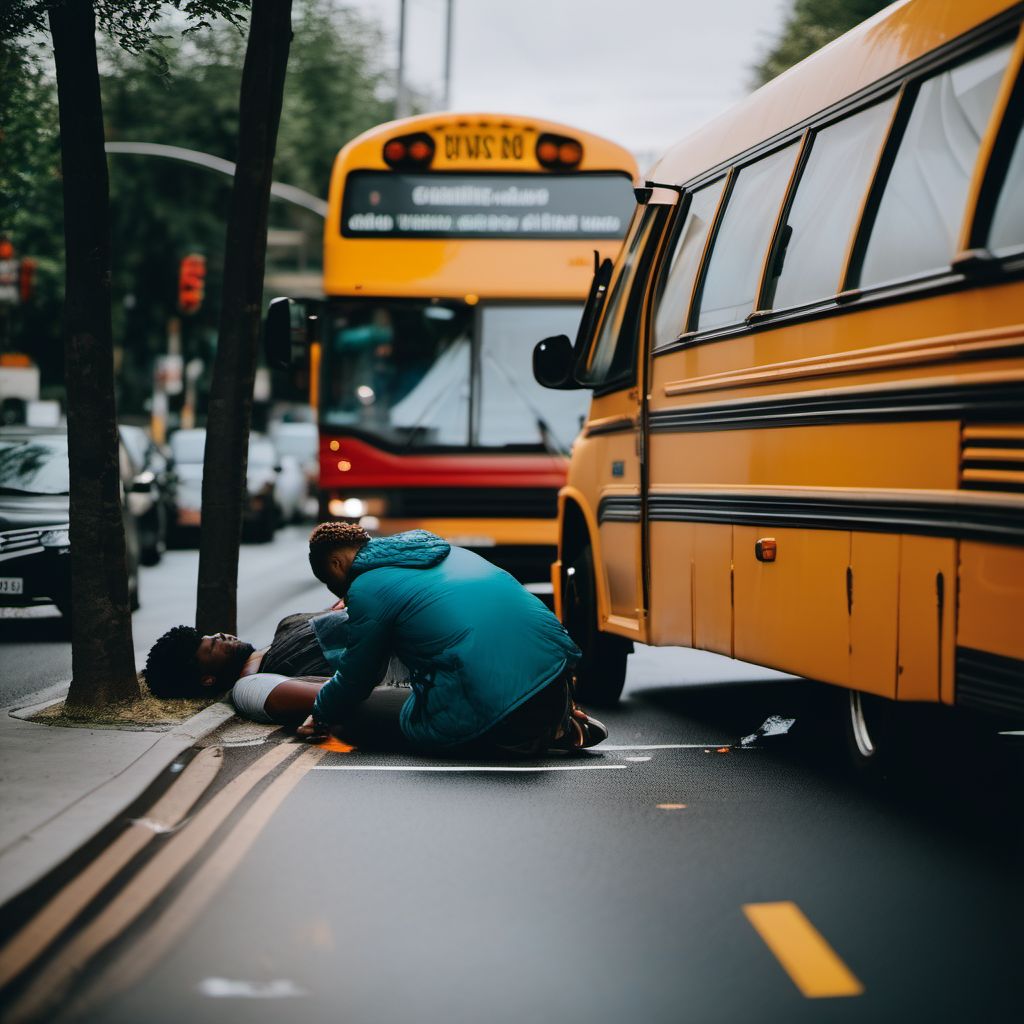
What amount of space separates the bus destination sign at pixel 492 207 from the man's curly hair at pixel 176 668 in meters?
6.20

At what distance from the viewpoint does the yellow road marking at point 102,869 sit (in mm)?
4383

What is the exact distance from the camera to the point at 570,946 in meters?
4.45

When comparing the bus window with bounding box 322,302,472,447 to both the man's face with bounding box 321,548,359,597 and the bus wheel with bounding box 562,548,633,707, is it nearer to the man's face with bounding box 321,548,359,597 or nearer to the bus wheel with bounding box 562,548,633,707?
the bus wheel with bounding box 562,548,633,707

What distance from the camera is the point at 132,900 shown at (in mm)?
4898

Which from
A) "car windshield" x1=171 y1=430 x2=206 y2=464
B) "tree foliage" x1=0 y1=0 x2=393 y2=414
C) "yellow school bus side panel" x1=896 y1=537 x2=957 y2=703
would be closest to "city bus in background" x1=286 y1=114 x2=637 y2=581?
"yellow school bus side panel" x1=896 y1=537 x2=957 y2=703

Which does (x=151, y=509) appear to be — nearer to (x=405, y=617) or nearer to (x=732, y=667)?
(x=732, y=667)

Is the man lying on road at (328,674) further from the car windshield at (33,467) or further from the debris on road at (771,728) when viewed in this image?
the car windshield at (33,467)

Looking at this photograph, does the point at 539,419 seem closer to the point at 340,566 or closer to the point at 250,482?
the point at 340,566

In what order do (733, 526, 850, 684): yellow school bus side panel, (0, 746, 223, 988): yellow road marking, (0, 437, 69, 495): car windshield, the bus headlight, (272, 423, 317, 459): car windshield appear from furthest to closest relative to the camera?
(272, 423, 317, 459): car windshield < the bus headlight < (0, 437, 69, 495): car windshield < (733, 526, 850, 684): yellow school bus side panel < (0, 746, 223, 988): yellow road marking

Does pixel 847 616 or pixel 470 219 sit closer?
pixel 847 616

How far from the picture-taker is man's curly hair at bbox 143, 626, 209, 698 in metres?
8.41

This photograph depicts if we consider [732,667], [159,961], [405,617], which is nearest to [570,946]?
[159,961]

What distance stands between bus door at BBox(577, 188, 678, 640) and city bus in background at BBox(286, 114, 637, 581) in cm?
491

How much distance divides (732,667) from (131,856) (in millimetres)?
6385
